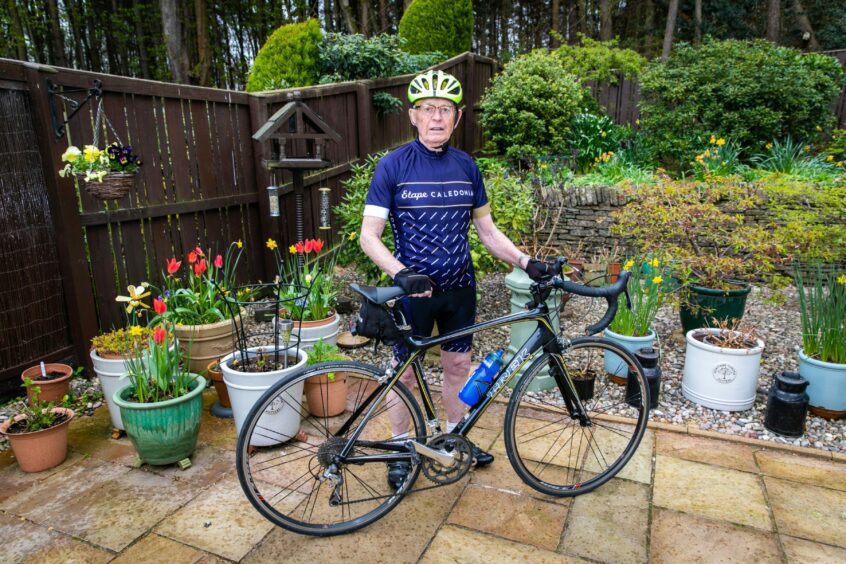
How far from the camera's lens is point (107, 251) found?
370 centimetres

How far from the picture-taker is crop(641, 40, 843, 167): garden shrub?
6.95 meters

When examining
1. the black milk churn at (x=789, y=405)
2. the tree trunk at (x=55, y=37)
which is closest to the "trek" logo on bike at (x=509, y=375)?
the black milk churn at (x=789, y=405)

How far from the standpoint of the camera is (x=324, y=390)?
126 inches

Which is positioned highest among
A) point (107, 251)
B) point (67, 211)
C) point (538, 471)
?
point (67, 211)

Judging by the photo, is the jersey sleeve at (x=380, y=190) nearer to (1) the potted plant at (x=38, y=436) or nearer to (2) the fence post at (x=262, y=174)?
(1) the potted plant at (x=38, y=436)

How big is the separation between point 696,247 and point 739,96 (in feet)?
11.7

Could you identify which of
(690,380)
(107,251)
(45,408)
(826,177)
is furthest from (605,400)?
(826,177)

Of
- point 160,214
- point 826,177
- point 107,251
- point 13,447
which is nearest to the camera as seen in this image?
point 13,447

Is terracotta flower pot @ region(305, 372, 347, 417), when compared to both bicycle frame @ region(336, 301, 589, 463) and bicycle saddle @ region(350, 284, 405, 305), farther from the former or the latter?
bicycle saddle @ region(350, 284, 405, 305)

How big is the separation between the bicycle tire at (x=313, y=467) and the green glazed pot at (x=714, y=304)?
254 cm

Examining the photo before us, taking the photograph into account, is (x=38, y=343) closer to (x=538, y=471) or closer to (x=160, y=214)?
(x=160, y=214)

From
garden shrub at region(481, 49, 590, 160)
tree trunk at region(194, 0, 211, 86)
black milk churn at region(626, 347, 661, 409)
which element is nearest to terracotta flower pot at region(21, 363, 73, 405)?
black milk churn at region(626, 347, 661, 409)

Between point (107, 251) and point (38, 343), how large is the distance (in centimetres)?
68

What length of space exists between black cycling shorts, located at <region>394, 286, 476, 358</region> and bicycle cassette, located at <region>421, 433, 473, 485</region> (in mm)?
411
